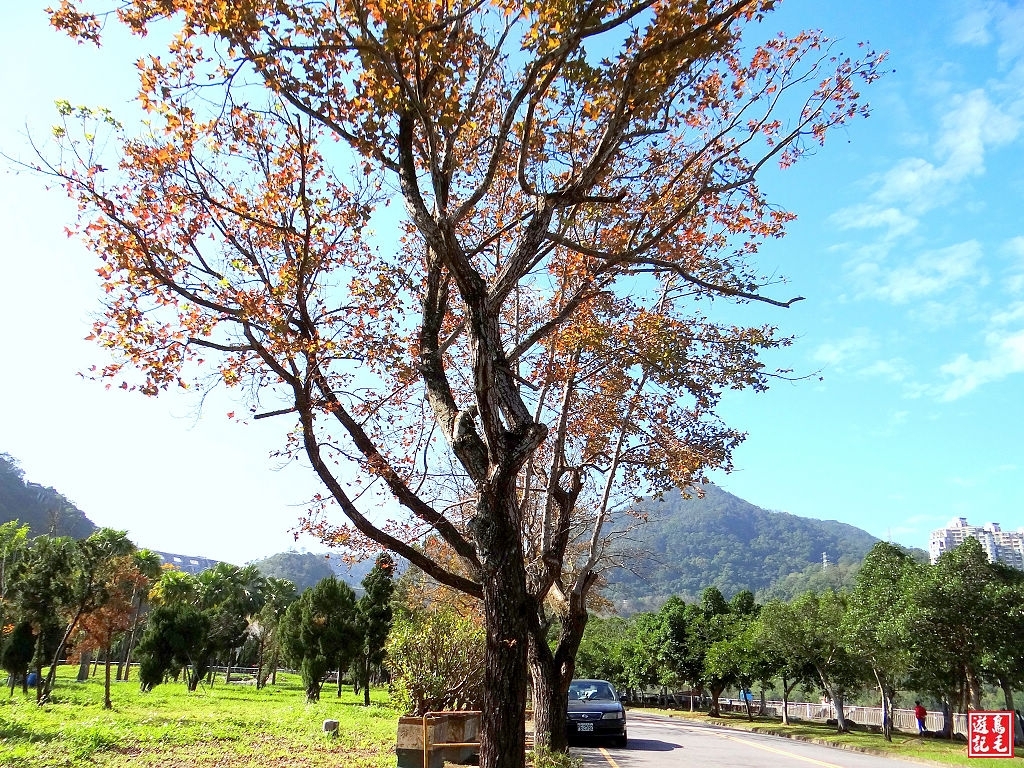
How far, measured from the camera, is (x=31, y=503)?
97.0m

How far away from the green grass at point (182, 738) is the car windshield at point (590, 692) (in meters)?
4.58

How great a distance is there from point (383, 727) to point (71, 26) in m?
16.4

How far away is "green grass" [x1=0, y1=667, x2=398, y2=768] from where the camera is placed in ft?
36.2

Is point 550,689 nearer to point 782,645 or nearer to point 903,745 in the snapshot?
point 903,745

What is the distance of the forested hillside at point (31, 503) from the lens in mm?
90188

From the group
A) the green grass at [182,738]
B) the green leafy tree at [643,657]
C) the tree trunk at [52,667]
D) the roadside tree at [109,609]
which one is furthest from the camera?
the green leafy tree at [643,657]

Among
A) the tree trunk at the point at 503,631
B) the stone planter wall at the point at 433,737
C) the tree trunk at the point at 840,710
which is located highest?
the tree trunk at the point at 503,631

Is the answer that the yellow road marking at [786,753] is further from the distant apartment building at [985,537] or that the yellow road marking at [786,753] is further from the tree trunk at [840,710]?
the distant apartment building at [985,537]

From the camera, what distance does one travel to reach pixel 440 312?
6.39m

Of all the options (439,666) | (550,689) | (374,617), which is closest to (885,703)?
(439,666)

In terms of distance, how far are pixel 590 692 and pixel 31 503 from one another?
104 m

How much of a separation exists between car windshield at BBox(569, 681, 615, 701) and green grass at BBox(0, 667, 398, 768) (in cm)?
458

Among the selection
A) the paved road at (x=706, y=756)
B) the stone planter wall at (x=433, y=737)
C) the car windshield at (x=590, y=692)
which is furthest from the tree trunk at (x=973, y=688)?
the stone planter wall at (x=433, y=737)

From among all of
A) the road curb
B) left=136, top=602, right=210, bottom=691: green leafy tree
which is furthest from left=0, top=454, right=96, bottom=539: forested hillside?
the road curb
